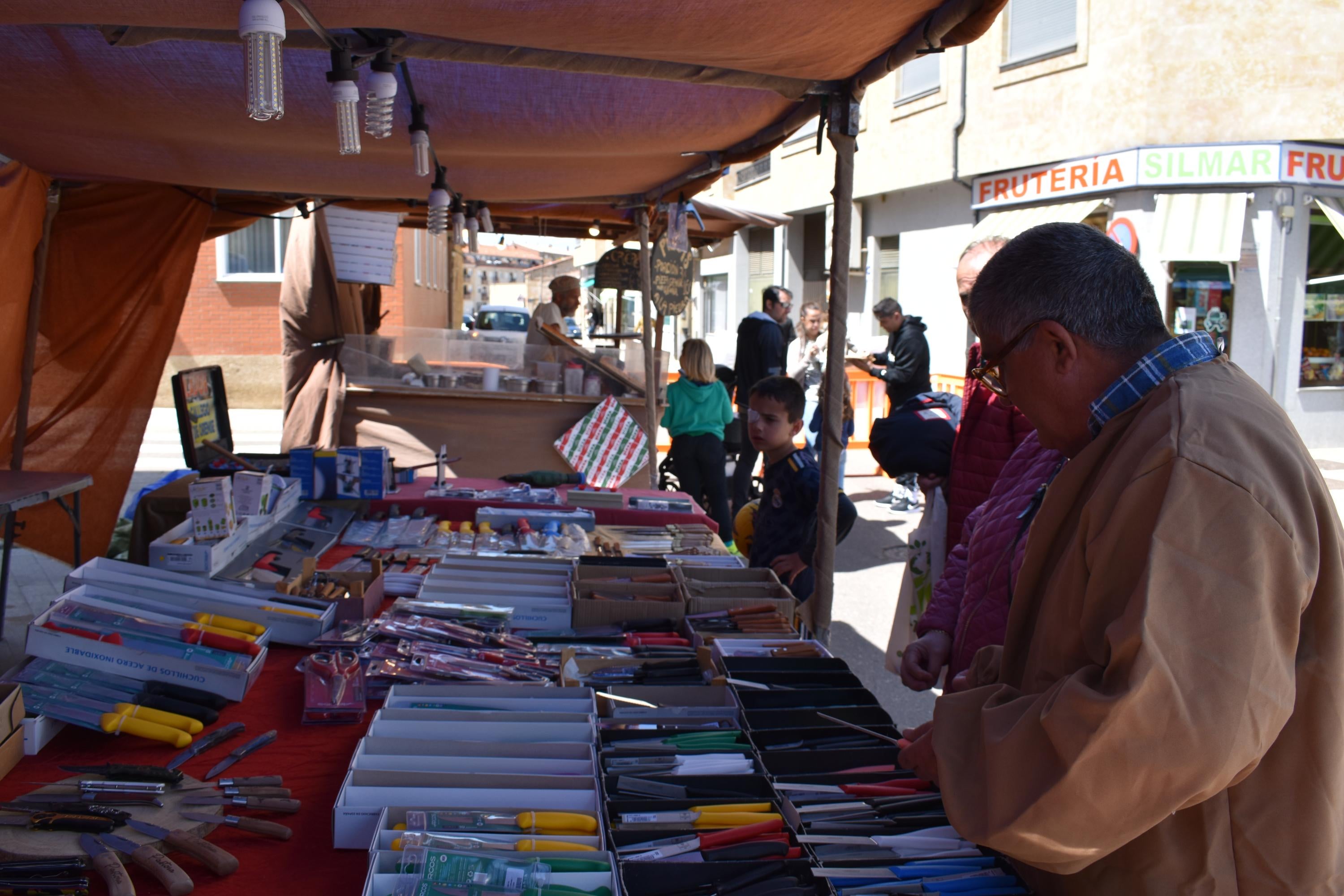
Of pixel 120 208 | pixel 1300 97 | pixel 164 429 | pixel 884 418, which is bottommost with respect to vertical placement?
pixel 164 429

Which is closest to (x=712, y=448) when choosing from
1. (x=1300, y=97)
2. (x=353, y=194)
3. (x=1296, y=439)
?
(x=353, y=194)

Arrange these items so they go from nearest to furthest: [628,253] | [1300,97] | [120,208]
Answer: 1. [120,208]
2. [628,253]
3. [1300,97]

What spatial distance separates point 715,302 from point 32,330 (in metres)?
23.4

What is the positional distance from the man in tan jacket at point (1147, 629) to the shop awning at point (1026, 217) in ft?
39.2

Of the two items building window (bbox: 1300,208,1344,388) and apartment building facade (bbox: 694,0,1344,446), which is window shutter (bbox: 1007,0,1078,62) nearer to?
apartment building facade (bbox: 694,0,1344,446)

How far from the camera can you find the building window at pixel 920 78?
1634 cm

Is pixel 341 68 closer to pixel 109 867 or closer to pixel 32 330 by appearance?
pixel 109 867

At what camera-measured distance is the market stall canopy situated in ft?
8.65

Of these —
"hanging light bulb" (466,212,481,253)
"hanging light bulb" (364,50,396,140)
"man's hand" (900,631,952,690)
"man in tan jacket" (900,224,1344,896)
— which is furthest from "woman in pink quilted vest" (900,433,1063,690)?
"hanging light bulb" (466,212,481,253)

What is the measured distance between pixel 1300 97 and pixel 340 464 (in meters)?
12.9

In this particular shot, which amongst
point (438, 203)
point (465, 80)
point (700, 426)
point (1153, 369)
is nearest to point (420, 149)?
point (465, 80)

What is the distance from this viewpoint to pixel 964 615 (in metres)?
2.21

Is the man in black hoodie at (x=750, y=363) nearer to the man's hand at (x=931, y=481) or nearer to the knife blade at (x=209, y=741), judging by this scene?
the man's hand at (x=931, y=481)

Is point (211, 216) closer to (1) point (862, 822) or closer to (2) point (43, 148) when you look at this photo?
(2) point (43, 148)
